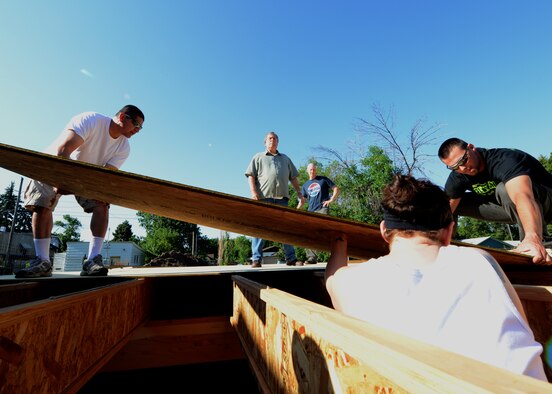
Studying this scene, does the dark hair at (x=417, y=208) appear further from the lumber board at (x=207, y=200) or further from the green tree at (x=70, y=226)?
the green tree at (x=70, y=226)

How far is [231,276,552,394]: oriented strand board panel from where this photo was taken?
0.41 meters

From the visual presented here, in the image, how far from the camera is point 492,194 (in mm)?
3486

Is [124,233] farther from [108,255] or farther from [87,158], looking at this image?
[87,158]

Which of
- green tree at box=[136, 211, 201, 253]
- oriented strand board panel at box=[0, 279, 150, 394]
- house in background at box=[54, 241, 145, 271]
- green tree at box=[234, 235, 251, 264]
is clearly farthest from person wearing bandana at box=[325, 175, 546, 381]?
green tree at box=[136, 211, 201, 253]

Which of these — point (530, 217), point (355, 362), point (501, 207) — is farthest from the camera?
point (501, 207)

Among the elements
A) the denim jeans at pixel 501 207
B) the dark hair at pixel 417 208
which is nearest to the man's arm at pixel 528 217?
the denim jeans at pixel 501 207

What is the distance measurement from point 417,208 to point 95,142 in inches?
136

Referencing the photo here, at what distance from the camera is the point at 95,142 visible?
10.9ft

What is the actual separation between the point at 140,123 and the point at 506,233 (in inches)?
2823

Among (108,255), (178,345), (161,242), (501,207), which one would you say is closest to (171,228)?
(161,242)

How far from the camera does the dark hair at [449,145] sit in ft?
10.4

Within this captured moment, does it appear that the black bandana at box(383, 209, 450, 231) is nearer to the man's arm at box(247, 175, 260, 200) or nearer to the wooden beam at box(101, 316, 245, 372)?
the wooden beam at box(101, 316, 245, 372)

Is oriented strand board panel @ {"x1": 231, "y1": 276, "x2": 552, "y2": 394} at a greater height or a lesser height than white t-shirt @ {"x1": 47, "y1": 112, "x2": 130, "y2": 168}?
lesser

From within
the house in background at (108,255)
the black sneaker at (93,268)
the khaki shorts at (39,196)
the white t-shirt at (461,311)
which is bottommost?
the house in background at (108,255)
